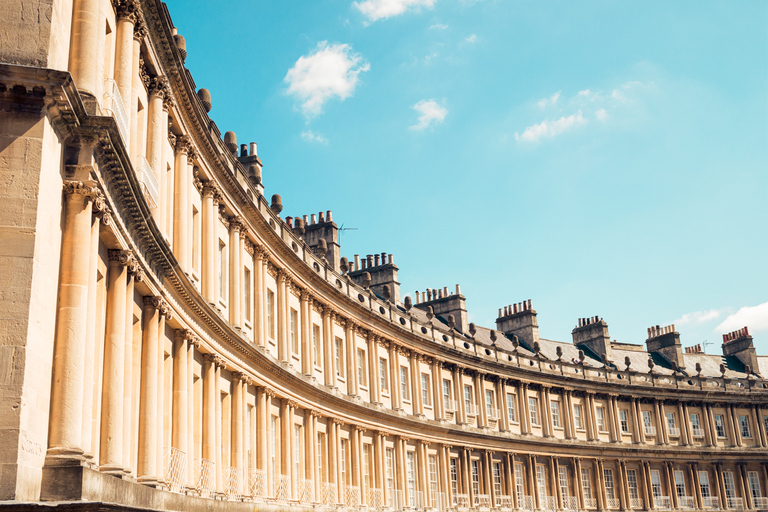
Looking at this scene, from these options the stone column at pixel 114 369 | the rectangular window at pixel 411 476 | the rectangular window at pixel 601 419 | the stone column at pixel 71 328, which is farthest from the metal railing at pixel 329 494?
the rectangular window at pixel 601 419

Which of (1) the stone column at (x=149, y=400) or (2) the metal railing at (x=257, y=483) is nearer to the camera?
(1) the stone column at (x=149, y=400)

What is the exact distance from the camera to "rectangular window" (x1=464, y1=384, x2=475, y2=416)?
4341cm

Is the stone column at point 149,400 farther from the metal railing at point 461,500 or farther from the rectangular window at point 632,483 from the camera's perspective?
the rectangular window at point 632,483

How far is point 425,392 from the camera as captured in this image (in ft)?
134

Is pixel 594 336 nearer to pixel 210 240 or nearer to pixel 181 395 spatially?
pixel 210 240

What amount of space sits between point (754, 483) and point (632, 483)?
33.1 feet

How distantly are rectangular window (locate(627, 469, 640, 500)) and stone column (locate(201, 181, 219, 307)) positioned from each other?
35.7 metres

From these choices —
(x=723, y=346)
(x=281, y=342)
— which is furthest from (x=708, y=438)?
(x=281, y=342)

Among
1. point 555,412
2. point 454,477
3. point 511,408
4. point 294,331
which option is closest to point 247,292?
point 294,331

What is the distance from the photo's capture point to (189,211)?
2181 cm

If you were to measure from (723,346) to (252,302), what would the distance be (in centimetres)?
4908

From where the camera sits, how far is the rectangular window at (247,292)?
1045 inches

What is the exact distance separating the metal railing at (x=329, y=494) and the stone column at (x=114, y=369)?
15.4 m

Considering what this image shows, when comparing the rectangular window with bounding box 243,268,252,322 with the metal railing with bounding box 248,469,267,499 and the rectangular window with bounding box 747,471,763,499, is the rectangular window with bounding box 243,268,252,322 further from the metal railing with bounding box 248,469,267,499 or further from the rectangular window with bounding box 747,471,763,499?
the rectangular window with bounding box 747,471,763,499
